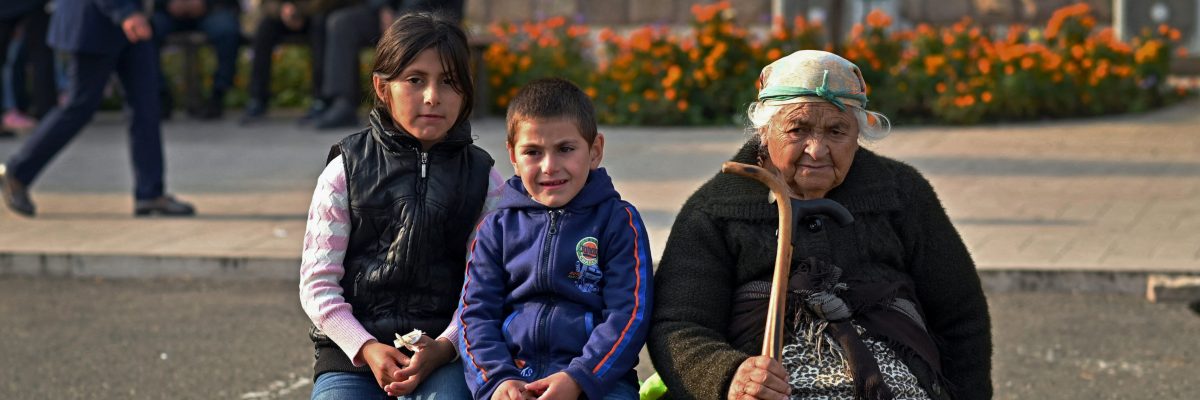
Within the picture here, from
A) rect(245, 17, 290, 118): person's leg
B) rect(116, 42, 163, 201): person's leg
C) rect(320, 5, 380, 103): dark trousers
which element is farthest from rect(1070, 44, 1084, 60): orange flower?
rect(116, 42, 163, 201): person's leg

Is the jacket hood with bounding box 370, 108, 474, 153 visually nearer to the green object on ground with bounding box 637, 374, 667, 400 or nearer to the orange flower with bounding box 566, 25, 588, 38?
the green object on ground with bounding box 637, 374, 667, 400

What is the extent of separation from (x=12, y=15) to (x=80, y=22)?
447 centimetres

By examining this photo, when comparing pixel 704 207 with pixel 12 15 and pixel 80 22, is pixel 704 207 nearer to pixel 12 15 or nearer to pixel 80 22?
pixel 80 22

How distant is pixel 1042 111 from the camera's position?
11633 millimetres

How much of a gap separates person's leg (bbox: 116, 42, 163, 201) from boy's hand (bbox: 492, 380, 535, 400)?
5.13m

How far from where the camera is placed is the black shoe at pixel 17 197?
7984 millimetres

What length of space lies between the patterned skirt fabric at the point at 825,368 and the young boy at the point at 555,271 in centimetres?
32

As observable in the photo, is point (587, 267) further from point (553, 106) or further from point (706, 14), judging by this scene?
point (706, 14)

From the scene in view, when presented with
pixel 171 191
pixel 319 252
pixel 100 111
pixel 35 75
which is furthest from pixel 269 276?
pixel 100 111

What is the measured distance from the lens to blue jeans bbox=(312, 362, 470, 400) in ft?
11.0

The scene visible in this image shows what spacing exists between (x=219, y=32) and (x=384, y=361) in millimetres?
10031

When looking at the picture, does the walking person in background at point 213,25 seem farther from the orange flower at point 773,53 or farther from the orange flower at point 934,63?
the orange flower at point 934,63

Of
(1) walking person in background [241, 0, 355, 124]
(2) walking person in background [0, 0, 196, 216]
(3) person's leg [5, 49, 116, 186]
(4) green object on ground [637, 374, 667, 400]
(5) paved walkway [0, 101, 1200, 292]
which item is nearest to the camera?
(4) green object on ground [637, 374, 667, 400]

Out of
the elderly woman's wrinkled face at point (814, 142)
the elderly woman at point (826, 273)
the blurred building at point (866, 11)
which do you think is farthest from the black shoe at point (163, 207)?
the blurred building at point (866, 11)
